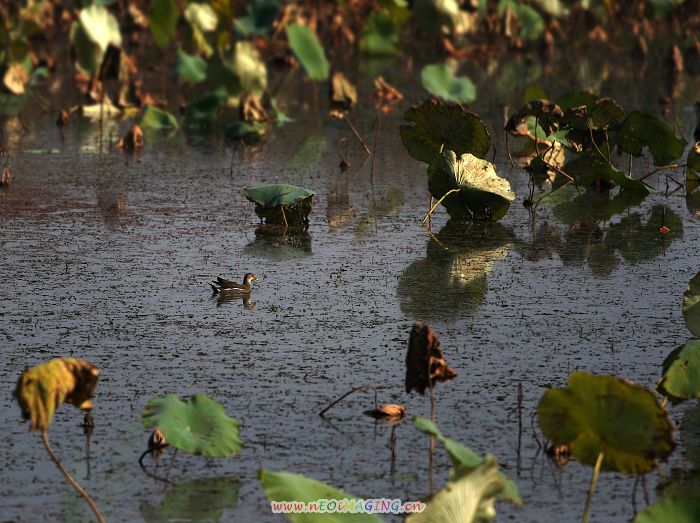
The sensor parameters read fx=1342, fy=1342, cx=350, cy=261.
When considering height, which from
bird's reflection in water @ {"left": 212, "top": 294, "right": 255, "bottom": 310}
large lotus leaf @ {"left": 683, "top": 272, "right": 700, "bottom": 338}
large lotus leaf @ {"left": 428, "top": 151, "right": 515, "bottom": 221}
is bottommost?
bird's reflection in water @ {"left": 212, "top": 294, "right": 255, "bottom": 310}

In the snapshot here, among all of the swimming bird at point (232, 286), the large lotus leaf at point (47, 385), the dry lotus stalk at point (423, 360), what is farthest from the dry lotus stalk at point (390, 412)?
the swimming bird at point (232, 286)

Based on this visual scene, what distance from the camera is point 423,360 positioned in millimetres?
4035

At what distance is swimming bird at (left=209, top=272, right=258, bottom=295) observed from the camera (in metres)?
5.80

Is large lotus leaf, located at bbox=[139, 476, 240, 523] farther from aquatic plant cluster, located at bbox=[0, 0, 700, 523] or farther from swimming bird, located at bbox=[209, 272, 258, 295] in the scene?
swimming bird, located at bbox=[209, 272, 258, 295]

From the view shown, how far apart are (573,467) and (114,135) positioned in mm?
7283

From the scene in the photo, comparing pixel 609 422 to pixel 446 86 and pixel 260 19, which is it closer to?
pixel 446 86

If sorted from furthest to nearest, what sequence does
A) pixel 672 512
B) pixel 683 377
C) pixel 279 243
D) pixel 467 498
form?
1. pixel 279 243
2. pixel 683 377
3. pixel 672 512
4. pixel 467 498

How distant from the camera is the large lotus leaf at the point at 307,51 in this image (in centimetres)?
1190

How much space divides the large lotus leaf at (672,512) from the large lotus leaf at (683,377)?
0.97 meters

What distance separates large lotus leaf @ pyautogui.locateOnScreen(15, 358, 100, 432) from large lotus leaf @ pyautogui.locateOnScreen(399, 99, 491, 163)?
4.29 m

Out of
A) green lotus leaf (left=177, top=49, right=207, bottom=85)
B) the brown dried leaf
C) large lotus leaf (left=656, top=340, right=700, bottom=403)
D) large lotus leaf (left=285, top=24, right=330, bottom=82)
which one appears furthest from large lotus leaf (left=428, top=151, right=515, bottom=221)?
the brown dried leaf

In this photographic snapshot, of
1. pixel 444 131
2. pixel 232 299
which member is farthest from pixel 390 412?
pixel 444 131

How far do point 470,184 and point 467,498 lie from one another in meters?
4.45

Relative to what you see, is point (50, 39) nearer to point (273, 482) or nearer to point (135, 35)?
point (135, 35)
